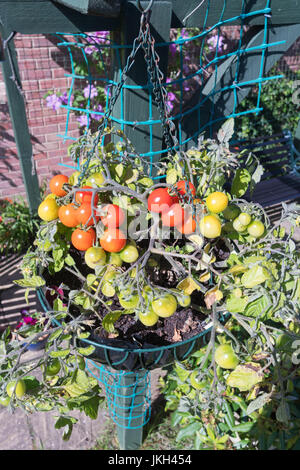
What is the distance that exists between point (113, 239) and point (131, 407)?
1.03m

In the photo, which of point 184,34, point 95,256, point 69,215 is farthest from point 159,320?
point 184,34

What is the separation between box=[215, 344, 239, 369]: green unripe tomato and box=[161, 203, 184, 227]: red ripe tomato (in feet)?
1.19

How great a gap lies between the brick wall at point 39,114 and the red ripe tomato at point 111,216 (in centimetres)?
320

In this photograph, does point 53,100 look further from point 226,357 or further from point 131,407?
point 226,357

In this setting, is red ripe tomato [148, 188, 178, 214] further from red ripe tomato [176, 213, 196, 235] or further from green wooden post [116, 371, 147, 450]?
green wooden post [116, 371, 147, 450]

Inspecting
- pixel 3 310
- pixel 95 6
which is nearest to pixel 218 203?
pixel 95 6

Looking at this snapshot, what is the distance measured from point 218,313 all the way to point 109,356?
0.35 metres

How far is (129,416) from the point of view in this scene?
1.65 metres

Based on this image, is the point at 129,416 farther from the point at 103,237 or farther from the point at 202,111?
the point at 202,111

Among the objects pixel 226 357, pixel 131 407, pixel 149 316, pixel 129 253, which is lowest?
pixel 131 407

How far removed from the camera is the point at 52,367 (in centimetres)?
95

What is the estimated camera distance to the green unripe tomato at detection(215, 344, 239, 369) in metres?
0.92

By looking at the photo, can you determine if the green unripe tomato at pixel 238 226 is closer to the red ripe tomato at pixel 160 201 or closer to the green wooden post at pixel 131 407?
the red ripe tomato at pixel 160 201

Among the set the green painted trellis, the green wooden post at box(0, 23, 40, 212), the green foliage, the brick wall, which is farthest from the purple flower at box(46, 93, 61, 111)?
the green painted trellis
